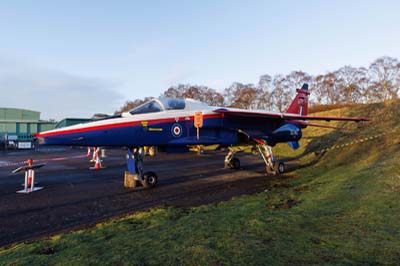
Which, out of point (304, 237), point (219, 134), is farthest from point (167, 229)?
point (219, 134)

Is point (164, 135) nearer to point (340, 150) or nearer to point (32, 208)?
point (32, 208)

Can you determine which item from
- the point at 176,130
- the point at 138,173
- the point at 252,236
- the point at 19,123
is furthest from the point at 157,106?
the point at 19,123

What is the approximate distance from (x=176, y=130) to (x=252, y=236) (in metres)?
6.27

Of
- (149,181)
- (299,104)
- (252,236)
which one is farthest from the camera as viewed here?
(299,104)

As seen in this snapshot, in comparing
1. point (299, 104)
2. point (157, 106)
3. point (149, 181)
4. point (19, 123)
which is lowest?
point (149, 181)

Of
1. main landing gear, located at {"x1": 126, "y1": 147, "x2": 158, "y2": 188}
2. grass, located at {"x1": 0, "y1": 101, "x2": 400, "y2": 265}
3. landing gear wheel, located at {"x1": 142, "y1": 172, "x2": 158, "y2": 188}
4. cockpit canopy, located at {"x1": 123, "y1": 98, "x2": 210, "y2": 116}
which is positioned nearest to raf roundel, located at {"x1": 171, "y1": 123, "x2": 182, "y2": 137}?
cockpit canopy, located at {"x1": 123, "y1": 98, "x2": 210, "y2": 116}

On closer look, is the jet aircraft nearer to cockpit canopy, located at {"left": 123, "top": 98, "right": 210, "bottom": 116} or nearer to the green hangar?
cockpit canopy, located at {"left": 123, "top": 98, "right": 210, "bottom": 116}

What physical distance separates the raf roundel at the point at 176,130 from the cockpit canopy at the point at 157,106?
63cm

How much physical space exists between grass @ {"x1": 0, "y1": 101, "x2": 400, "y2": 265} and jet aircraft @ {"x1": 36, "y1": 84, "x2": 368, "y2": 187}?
135 inches

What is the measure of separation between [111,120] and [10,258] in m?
5.43

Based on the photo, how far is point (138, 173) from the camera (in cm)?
945

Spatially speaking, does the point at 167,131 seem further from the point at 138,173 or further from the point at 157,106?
the point at 138,173

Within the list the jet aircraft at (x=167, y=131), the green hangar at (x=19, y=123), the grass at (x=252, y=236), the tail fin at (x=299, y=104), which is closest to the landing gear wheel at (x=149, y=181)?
the jet aircraft at (x=167, y=131)

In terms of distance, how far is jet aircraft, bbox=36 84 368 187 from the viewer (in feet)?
27.0
